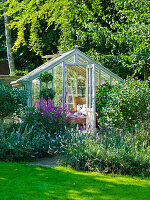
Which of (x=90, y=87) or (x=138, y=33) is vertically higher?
(x=138, y=33)

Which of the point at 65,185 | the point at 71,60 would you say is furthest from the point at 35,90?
the point at 65,185

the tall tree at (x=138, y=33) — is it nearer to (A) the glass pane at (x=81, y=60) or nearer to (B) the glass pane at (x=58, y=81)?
(A) the glass pane at (x=81, y=60)

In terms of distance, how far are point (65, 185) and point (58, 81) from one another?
699 centimetres

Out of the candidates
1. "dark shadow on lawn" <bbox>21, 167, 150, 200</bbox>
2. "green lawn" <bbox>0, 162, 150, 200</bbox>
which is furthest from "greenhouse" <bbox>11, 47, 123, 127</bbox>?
"dark shadow on lawn" <bbox>21, 167, 150, 200</bbox>

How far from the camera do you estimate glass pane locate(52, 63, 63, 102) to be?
38.9 feet

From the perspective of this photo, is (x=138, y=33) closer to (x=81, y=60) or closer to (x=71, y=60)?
(x=81, y=60)

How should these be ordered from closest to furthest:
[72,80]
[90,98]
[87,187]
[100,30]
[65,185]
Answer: [87,187], [65,185], [90,98], [72,80], [100,30]

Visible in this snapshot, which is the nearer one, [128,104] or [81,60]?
[128,104]

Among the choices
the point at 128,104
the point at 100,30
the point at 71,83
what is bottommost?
the point at 128,104

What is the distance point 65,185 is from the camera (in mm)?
5289

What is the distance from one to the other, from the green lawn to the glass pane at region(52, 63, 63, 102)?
5.73 m

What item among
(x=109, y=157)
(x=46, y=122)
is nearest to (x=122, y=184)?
(x=109, y=157)

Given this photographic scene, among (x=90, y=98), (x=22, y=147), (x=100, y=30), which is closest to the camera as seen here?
(x=22, y=147)

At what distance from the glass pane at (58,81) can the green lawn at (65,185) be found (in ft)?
18.8
